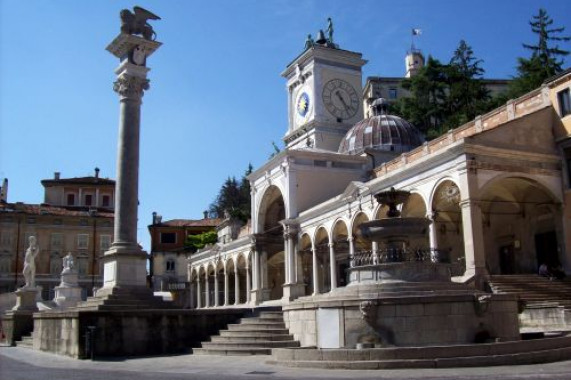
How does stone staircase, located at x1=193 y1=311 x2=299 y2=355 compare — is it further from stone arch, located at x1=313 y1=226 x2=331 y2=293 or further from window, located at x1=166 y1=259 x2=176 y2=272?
window, located at x1=166 y1=259 x2=176 y2=272

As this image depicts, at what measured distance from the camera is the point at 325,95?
4966 centimetres

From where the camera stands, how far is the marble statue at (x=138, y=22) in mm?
22266

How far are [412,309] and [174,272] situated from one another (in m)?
63.2

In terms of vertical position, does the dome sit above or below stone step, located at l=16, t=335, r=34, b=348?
above

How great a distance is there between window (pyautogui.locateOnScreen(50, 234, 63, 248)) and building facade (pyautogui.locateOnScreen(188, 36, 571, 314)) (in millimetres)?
20963

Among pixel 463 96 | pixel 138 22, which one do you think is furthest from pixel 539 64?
pixel 138 22

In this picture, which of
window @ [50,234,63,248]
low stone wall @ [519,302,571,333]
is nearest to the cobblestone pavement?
low stone wall @ [519,302,571,333]

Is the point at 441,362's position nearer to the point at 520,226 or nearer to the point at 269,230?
the point at 520,226

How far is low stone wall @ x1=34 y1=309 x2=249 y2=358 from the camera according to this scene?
1722cm

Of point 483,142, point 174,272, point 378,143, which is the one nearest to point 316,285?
point 378,143

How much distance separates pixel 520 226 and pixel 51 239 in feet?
179

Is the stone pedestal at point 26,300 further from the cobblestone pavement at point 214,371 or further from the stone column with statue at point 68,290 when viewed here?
the cobblestone pavement at point 214,371

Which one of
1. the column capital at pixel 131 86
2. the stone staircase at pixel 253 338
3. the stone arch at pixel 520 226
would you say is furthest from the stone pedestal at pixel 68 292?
the stone arch at pixel 520 226

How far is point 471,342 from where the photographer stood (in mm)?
14109
